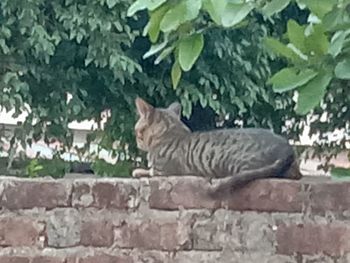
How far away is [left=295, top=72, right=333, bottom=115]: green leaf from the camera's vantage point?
99 centimetres

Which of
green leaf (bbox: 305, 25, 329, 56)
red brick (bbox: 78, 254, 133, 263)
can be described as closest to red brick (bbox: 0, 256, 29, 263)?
red brick (bbox: 78, 254, 133, 263)

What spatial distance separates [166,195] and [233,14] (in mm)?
618

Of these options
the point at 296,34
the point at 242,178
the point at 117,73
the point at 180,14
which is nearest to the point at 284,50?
the point at 296,34

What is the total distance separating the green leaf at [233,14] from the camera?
1.00 meters

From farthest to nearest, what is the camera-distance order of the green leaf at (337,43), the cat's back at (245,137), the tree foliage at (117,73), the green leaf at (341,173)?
the tree foliage at (117,73) < the cat's back at (245,137) < the green leaf at (341,173) < the green leaf at (337,43)

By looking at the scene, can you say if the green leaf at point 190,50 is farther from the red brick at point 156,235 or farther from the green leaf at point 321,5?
the red brick at point 156,235

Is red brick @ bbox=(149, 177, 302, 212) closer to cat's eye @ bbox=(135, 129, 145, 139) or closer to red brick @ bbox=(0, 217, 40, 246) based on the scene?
red brick @ bbox=(0, 217, 40, 246)

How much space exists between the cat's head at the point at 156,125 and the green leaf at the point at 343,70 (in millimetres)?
1059

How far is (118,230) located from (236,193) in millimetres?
221

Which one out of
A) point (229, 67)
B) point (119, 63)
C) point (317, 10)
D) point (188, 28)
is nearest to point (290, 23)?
point (317, 10)

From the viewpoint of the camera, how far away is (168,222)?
1562mm

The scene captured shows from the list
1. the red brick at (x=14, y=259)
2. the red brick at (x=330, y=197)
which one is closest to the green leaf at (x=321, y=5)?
the red brick at (x=330, y=197)

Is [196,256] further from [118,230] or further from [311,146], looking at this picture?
[311,146]

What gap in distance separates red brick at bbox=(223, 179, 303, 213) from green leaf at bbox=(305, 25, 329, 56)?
21.6 inches
